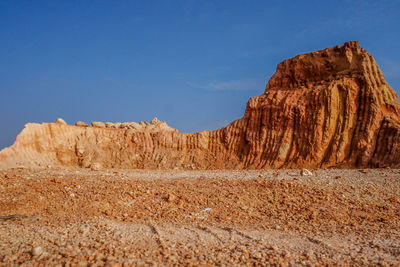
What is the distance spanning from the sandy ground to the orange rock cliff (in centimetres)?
965

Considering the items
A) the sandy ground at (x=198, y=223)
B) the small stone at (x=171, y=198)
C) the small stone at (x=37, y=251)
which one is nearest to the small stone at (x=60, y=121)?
the sandy ground at (x=198, y=223)

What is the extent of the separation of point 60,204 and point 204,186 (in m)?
3.82

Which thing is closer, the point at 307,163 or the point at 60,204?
the point at 60,204

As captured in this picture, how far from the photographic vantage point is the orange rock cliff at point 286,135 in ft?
57.6

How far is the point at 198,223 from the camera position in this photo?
560cm

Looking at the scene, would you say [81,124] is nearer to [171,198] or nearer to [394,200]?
[171,198]

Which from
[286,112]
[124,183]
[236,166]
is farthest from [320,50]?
[124,183]

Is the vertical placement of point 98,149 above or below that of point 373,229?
above

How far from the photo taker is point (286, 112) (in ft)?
65.2

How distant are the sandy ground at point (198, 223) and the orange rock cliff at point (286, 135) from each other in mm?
9647

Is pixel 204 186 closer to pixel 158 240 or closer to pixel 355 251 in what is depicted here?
pixel 158 240

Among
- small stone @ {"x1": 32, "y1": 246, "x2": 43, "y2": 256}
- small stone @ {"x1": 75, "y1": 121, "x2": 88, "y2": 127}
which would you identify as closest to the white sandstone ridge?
small stone @ {"x1": 75, "y1": 121, "x2": 88, "y2": 127}

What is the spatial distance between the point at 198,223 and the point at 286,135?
1572 cm

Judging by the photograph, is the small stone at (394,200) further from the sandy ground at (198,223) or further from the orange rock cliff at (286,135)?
the orange rock cliff at (286,135)
